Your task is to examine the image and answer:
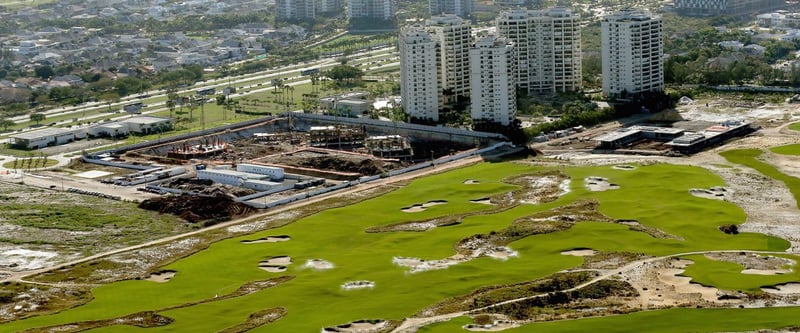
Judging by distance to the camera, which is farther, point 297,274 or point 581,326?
point 297,274

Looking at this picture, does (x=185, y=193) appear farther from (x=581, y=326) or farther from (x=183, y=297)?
(x=581, y=326)

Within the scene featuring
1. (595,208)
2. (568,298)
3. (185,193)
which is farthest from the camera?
(185,193)

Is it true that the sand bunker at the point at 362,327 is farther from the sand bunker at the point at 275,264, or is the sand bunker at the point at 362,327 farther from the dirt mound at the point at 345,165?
the dirt mound at the point at 345,165

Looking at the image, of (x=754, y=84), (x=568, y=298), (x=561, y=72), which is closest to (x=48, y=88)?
(x=561, y=72)

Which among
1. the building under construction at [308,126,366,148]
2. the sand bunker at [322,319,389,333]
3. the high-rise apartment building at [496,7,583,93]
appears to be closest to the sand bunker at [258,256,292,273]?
the sand bunker at [322,319,389,333]

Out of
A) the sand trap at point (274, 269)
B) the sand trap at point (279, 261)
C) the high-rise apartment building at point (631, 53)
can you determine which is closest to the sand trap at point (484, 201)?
the sand trap at point (279, 261)

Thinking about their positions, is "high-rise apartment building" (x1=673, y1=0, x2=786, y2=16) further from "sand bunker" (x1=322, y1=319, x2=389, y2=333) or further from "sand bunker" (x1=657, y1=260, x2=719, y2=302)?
"sand bunker" (x1=322, y1=319, x2=389, y2=333)

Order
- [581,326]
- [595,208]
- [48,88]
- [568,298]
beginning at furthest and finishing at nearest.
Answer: [48,88] → [595,208] → [568,298] → [581,326]
